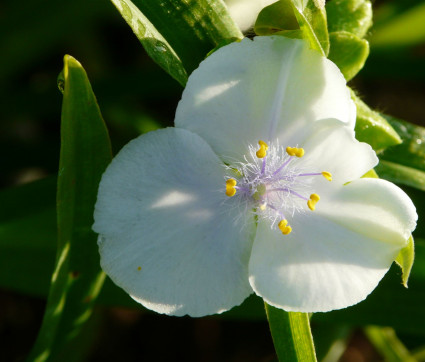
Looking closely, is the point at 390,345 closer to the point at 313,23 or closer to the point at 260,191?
the point at 260,191

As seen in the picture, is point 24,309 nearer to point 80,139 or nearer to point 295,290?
point 80,139

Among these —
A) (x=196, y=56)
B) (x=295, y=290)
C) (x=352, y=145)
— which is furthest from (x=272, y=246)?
(x=196, y=56)

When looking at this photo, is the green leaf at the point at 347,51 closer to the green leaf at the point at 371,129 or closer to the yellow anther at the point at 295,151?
the green leaf at the point at 371,129

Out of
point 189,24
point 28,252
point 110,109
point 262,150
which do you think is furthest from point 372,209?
point 110,109

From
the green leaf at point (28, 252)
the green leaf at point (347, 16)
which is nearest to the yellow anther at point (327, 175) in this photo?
the green leaf at point (347, 16)

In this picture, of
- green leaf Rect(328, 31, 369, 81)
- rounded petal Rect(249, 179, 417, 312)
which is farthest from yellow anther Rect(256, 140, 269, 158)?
green leaf Rect(328, 31, 369, 81)

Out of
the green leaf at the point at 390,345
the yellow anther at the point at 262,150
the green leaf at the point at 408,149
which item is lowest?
the green leaf at the point at 390,345
